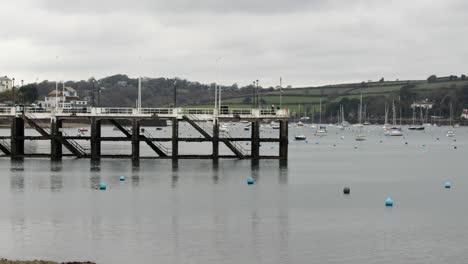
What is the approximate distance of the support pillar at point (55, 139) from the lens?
110 metres

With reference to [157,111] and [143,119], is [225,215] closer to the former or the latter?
[143,119]

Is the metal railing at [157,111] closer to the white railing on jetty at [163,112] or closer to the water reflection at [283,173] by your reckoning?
the white railing on jetty at [163,112]

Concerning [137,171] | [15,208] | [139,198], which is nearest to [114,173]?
[137,171]

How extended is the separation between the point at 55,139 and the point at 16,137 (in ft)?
16.4

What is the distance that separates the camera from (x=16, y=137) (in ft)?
368

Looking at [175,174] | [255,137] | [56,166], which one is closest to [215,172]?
[175,174]

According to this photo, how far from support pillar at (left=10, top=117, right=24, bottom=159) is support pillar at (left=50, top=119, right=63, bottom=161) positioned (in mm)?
4040

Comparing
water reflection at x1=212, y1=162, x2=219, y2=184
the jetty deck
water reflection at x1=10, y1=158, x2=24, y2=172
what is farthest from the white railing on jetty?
water reflection at x1=10, y1=158, x2=24, y2=172

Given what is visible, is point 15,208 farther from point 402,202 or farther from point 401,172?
point 401,172

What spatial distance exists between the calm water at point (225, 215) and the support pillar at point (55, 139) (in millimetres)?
3907

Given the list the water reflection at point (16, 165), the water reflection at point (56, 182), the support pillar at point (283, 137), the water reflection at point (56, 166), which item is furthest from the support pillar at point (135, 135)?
the support pillar at point (283, 137)

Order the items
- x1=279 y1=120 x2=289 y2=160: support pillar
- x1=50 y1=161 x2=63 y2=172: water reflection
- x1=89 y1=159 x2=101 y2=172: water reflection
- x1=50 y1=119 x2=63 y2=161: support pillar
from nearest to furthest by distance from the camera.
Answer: x1=50 y1=161 x2=63 y2=172: water reflection
x1=89 y1=159 x2=101 y2=172: water reflection
x1=279 y1=120 x2=289 y2=160: support pillar
x1=50 y1=119 x2=63 y2=161: support pillar

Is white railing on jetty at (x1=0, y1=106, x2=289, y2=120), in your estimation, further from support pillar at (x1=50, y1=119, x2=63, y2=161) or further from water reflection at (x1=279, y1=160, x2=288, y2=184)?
water reflection at (x1=279, y1=160, x2=288, y2=184)

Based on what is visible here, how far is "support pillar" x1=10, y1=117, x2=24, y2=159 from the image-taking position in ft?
365
